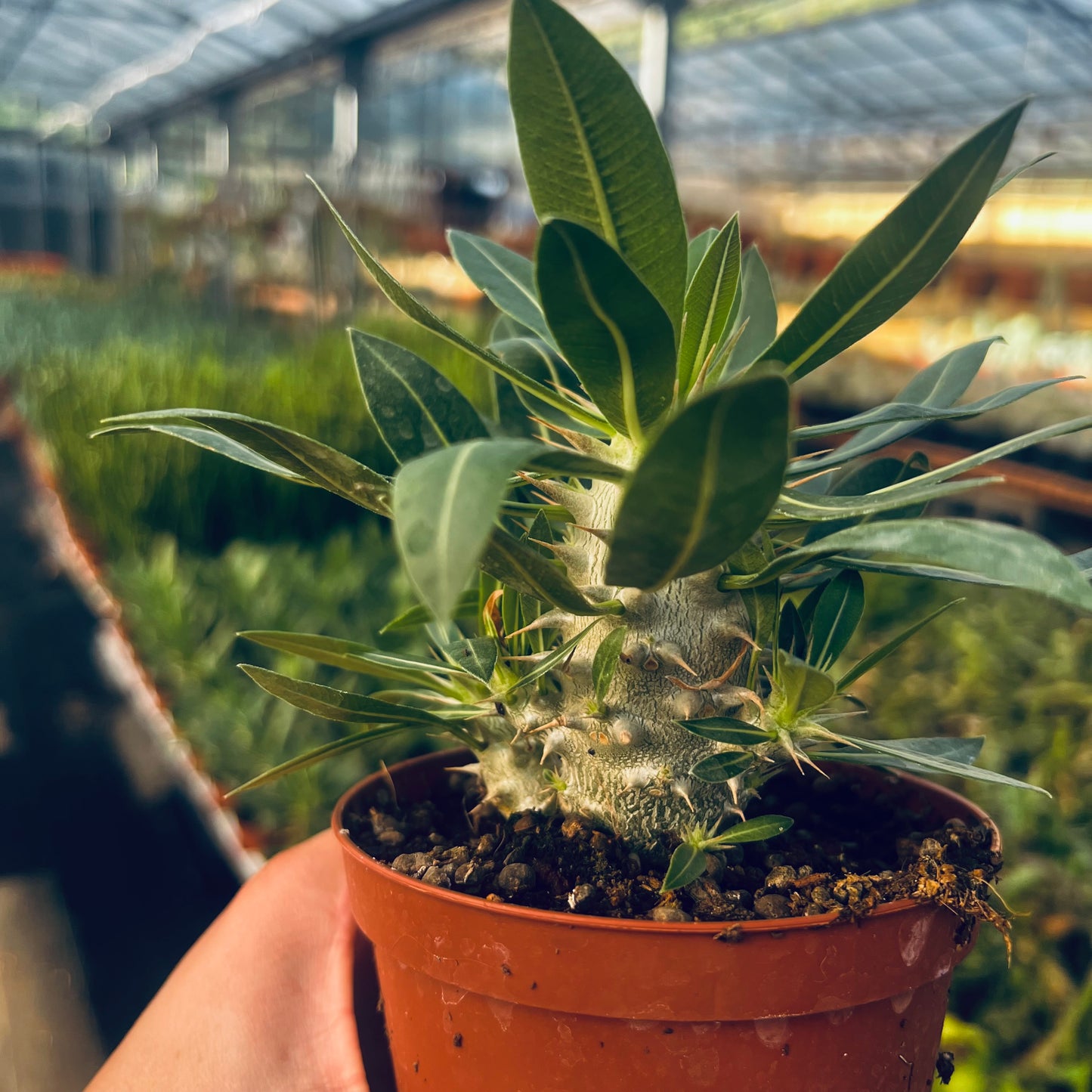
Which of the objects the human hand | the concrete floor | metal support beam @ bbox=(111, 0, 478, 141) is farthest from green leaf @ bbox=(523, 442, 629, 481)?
metal support beam @ bbox=(111, 0, 478, 141)

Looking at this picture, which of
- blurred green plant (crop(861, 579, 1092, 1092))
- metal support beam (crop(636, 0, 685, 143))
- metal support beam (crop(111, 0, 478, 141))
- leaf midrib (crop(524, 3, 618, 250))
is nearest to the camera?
leaf midrib (crop(524, 3, 618, 250))

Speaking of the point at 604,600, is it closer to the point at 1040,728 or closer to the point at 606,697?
the point at 606,697

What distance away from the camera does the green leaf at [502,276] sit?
0.59 metres

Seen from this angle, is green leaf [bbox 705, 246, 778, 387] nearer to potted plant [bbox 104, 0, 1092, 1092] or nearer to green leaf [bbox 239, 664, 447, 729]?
potted plant [bbox 104, 0, 1092, 1092]

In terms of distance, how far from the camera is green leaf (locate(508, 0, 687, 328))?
0.39 metres

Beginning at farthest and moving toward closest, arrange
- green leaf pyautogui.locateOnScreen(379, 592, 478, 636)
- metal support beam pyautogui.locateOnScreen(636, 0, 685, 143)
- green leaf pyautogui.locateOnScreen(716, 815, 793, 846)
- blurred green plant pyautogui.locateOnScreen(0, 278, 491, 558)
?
metal support beam pyautogui.locateOnScreen(636, 0, 685, 143) < blurred green plant pyautogui.locateOnScreen(0, 278, 491, 558) < green leaf pyautogui.locateOnScreen(379, 592, 478, 636) < green leaf pyautogui.locateOnScreen(716, 815, 793, 846)

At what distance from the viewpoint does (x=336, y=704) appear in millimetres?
527

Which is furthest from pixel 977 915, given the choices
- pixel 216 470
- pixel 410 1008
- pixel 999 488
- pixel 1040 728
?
pixel 999 488

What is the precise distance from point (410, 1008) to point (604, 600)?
241 millimetres

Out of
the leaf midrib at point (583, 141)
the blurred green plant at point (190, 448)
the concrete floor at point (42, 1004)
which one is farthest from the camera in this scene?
the blurred green plant at point (190, 448)

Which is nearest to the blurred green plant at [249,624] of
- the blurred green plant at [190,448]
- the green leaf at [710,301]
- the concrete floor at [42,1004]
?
the blurred green plant at [190,448]

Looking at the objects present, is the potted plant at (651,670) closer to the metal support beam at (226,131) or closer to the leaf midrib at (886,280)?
the leaf midrib at (886,280)

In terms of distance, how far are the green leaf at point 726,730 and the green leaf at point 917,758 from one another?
0.15ft

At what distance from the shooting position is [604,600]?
0.50 m
